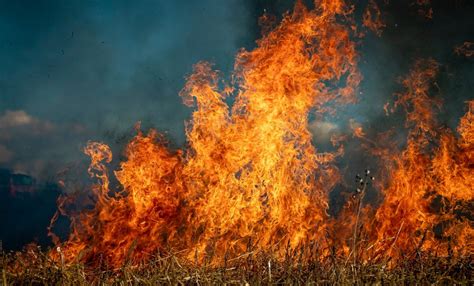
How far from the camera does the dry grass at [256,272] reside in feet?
14.2

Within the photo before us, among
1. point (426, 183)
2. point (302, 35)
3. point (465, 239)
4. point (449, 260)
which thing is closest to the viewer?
point (449, 260)

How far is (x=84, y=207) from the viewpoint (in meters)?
10.6

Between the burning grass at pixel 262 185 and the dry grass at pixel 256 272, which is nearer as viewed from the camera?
the dry grass at pixel 256 272

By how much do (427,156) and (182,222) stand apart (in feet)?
22.9

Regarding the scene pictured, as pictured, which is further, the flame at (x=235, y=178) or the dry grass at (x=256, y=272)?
the flame at (x=235, y=178)

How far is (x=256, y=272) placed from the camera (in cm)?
471

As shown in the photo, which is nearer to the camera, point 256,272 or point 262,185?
point 256,272

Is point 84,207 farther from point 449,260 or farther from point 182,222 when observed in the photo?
point 449,260

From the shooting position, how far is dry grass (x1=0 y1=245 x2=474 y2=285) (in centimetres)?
Answer: 432

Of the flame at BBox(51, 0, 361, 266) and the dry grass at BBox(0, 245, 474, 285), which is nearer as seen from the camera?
the dry grass at BBox(0, 245, 474, 285)

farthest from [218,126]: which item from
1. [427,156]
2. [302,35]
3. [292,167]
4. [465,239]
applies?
[465,239]

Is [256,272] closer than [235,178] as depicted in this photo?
Yes

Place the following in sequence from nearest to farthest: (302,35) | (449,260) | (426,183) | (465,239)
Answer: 1. (449,260)
2. (465,239)
3. (426,183)
4. (302,35)

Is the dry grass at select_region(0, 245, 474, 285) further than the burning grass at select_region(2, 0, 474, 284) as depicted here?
No
